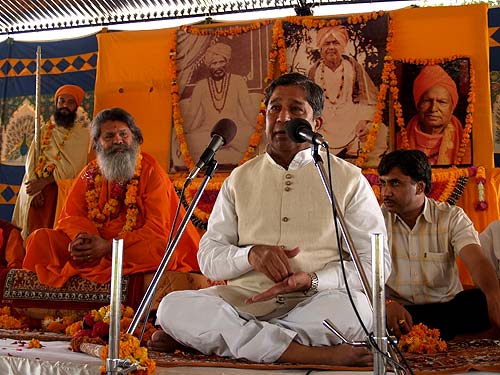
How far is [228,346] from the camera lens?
2.68 m

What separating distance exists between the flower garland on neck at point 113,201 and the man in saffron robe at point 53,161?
1307 mm

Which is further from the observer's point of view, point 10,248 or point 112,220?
point 10,248

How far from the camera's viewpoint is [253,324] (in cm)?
264

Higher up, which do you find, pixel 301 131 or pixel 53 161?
pixel 53 161

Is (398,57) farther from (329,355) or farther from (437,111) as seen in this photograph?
(329,355)

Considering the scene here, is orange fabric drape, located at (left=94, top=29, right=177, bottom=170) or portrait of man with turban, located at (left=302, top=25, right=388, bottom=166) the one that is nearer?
portrait of man with turban, located at (left=302, top=25, right=388, bottom=166)

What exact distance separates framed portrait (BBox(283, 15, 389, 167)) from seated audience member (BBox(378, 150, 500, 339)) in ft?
5.52

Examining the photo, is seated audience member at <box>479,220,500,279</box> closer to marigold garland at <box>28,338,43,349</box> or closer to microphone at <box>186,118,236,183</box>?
microphone at <box>186,118,236,183</box>

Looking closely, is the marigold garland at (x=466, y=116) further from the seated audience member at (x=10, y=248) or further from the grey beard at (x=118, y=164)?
the seated audience member at (x=10, y=248)

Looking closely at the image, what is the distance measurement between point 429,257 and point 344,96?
2.29 m

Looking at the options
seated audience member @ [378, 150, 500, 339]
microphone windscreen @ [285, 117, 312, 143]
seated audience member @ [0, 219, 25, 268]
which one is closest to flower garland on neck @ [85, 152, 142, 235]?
seated audience member @ [0, 219, 25, 268]

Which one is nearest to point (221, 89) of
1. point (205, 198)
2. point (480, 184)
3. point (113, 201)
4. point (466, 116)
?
point (205, 198)

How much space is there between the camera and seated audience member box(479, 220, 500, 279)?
12.7 feet

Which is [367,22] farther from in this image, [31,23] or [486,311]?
[31,23]
